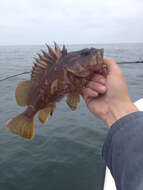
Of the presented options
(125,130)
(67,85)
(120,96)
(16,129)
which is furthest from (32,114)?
(125,130)

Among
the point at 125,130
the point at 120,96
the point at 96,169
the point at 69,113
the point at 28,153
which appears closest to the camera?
the point at 125,130

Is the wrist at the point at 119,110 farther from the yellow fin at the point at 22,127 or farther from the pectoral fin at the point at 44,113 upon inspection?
the yellow fin at the point at 22,127

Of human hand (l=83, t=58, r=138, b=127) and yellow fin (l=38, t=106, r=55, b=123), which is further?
yellow fin (l=38, t=106, r=55, b=123)

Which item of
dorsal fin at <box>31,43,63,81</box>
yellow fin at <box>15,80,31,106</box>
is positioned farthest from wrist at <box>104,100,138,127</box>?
yellow fin at <box>15,80,31,106</box>

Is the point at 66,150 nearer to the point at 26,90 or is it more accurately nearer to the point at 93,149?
the point at 93,149

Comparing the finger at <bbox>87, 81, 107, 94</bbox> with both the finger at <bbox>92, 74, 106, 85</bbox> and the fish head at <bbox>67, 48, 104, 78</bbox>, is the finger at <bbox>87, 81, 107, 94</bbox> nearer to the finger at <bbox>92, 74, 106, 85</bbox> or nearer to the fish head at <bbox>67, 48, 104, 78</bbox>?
the finger at <bbox>92, 74, 106, 85</bbox>

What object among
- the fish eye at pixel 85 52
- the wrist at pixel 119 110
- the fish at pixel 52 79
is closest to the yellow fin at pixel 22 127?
the fish at pixel 52 79
